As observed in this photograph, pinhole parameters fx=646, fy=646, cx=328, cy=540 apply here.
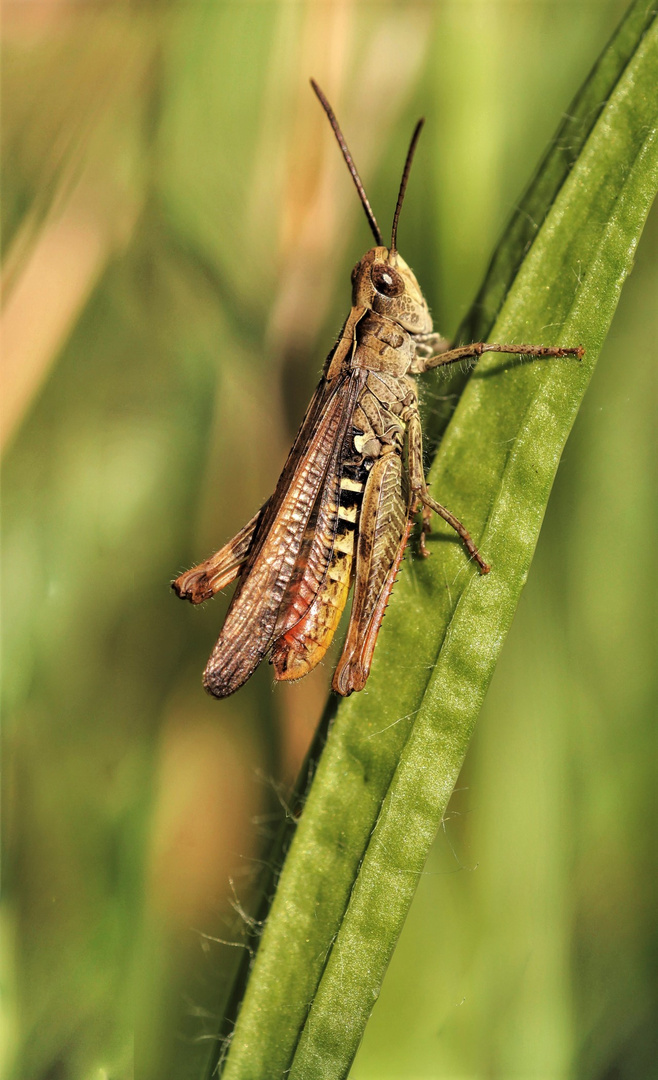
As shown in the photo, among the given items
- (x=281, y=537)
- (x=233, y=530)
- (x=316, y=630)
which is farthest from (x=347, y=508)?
(x=233, y=530)

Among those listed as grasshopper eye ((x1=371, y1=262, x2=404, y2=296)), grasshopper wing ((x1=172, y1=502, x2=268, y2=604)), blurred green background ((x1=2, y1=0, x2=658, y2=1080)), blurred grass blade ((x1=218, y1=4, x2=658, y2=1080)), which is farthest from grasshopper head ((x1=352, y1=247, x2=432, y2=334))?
grasshopper wing ((x1=172, y1=502, x2=268, y2=604))

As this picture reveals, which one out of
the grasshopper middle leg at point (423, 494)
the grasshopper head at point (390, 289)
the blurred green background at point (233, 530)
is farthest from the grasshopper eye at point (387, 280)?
the grasshopper middle leg at point (423, 494)

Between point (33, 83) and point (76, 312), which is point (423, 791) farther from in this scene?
point (33, 83)

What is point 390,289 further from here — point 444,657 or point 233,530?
point 444,657

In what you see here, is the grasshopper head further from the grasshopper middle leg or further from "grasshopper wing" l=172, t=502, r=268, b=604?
"grasshopper wing" l=172, t=502, r=268, b=604

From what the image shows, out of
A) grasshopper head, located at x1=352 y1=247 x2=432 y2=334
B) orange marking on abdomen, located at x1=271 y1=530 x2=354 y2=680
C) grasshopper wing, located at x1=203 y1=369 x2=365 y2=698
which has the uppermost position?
grasshopper head, located at x1=352 y1=247 x2=432 y2=334

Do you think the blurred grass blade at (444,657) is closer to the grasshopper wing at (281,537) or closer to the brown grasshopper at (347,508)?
the brown grasshopper at (347,508)

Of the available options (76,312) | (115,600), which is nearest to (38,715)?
(115,600)
